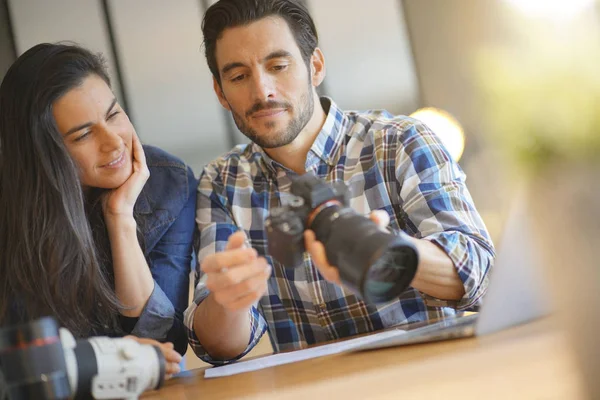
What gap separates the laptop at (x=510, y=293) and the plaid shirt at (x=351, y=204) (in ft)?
1.26

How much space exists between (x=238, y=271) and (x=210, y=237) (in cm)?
56

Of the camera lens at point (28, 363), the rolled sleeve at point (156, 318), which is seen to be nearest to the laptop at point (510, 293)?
the camera lens at point (28, 363)

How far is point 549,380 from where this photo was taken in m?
0.56

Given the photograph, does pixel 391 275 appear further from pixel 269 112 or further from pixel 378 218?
pixel 269 112

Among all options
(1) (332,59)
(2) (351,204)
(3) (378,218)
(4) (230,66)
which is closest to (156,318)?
(2) (351,204)

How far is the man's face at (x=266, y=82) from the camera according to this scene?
1455 mm

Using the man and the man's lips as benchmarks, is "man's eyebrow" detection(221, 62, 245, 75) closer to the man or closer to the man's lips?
the man

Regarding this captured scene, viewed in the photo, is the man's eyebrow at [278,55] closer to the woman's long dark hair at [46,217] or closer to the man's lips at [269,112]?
the man's lips at [269,112]

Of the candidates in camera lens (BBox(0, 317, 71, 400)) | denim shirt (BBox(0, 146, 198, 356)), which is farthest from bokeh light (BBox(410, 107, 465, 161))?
camera lens (BBox(0, 317, 71, 400))

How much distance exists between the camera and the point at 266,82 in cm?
146

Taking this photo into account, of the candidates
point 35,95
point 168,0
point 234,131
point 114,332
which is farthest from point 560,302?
point 168,0

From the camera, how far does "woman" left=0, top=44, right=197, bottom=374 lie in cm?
132

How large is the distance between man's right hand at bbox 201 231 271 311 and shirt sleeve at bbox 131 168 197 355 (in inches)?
17.5

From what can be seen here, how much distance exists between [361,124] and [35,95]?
674 mm
